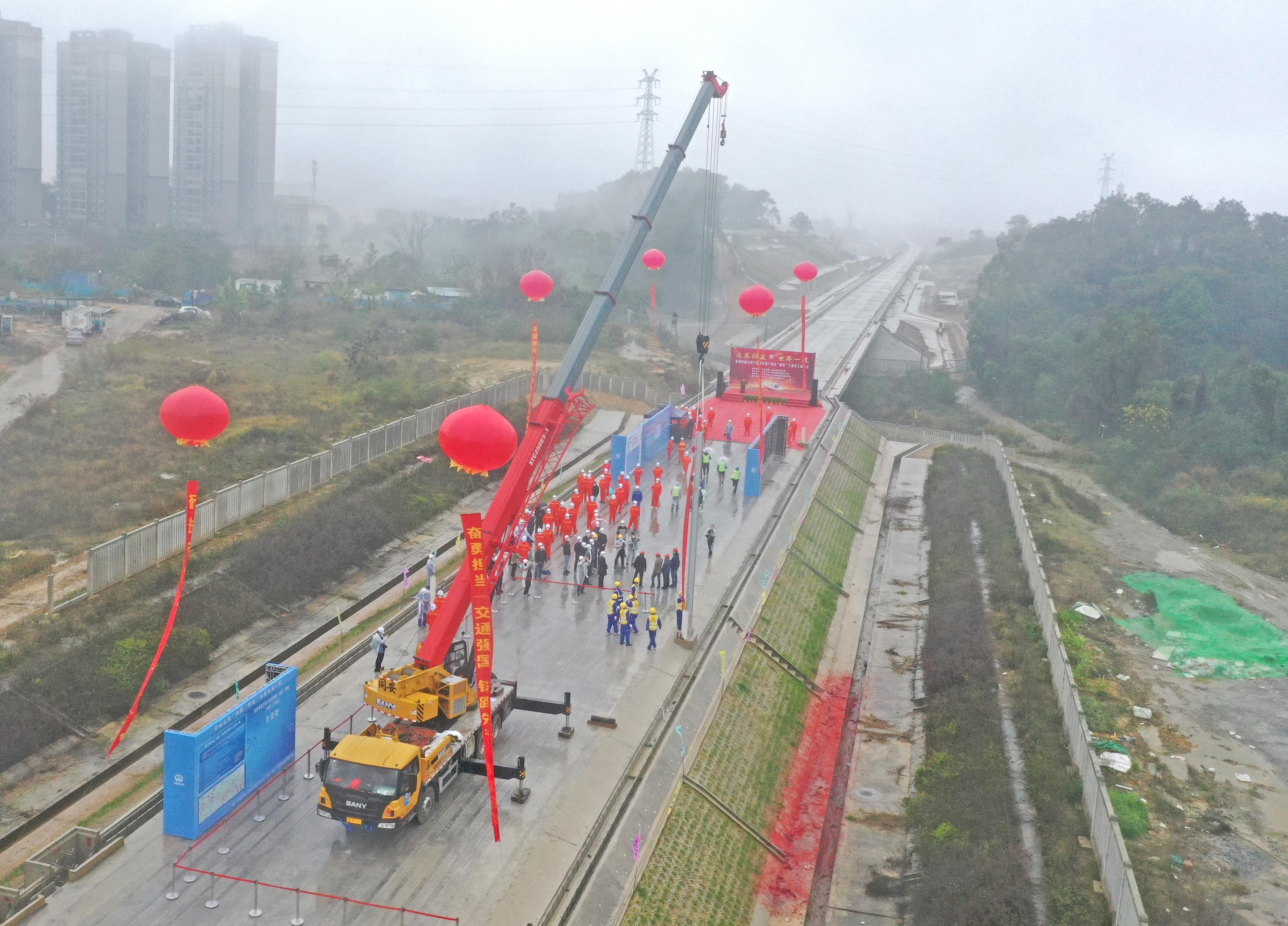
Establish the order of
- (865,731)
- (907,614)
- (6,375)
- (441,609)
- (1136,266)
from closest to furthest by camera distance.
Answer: (441,609) < (865,731) < (907,614) < (6,375) < (1136,266)

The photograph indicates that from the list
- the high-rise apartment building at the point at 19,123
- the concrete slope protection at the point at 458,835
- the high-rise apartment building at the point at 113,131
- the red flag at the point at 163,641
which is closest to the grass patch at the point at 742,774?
the concrete slope protection at the point at 458,835

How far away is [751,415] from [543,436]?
3253 cm

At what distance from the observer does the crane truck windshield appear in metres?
16.0

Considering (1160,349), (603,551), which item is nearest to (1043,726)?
(603,551)

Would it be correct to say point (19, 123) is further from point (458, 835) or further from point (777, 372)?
point (458, 835)

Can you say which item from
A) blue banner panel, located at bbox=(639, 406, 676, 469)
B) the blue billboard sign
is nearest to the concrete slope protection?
the blue billboard sign

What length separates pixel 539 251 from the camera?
9450cm

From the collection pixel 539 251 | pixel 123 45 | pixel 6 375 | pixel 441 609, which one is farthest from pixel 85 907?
pixel 123 45

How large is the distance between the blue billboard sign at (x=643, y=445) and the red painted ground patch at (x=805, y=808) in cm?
1220

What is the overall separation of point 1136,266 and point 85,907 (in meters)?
87.0

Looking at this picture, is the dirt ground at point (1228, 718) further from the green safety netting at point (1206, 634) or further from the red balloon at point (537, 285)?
the red balloon at point (537, 285)

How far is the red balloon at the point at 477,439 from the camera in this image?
50.3 ft

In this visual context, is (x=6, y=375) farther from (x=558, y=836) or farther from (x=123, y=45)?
(x=123, y=45)

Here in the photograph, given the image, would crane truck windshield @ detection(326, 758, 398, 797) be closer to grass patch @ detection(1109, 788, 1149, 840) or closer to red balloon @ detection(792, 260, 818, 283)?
grass patch @ detection(1109, 788, 1149, 840)
